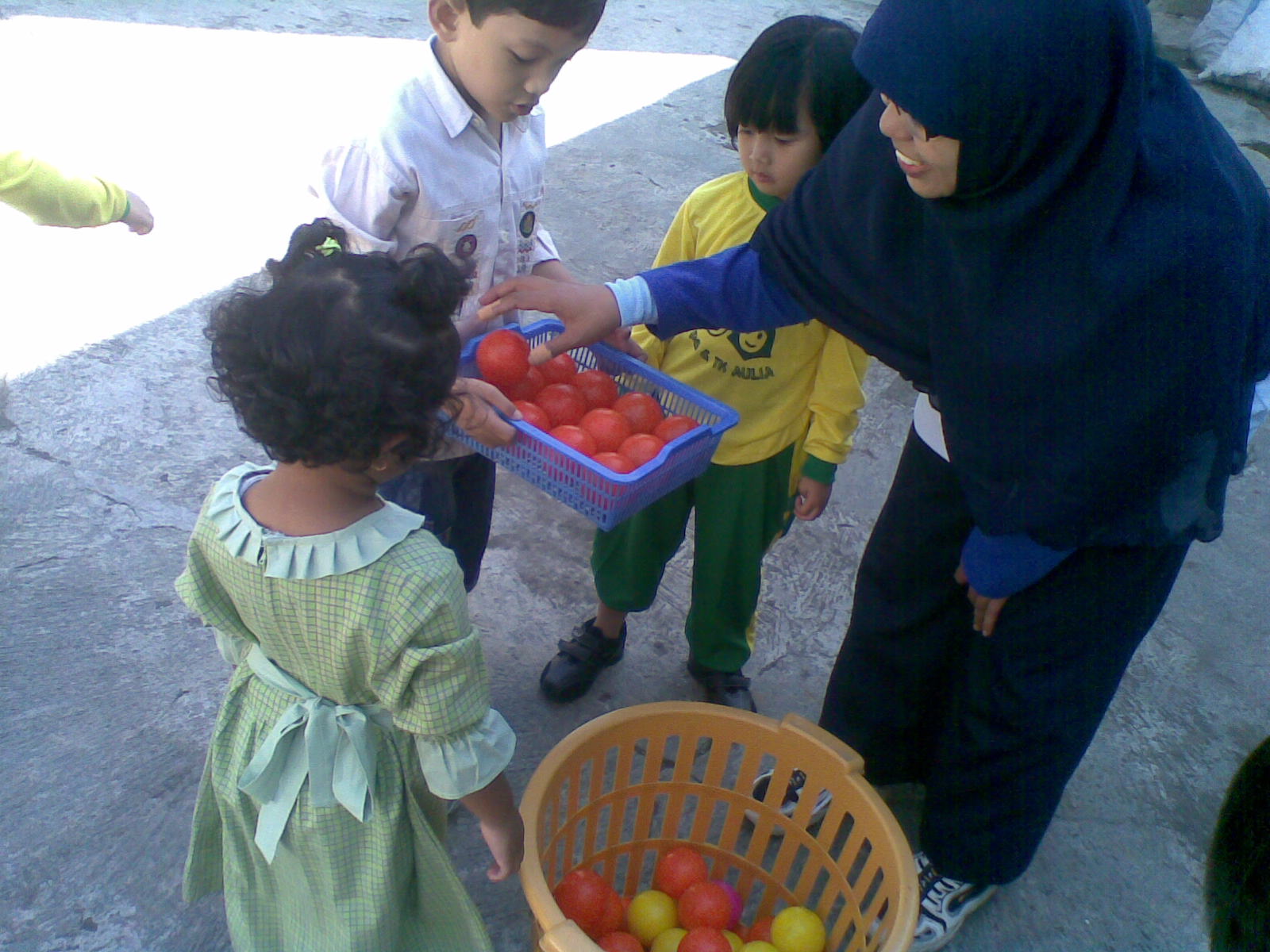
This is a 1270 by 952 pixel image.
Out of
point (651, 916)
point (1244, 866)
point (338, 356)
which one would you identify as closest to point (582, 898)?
point (651, 916)

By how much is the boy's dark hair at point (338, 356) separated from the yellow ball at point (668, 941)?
1.10 m

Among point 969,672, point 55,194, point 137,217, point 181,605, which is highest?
point 55,194

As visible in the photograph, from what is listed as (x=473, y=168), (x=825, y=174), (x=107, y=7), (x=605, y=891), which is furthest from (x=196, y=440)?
(x=107, y=7)

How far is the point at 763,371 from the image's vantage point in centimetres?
201

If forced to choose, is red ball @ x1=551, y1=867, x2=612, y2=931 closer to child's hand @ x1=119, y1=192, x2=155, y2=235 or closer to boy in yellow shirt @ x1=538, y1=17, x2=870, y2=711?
boy in yellow shirt @ x1=538, y1=17, x2=870, y2=711

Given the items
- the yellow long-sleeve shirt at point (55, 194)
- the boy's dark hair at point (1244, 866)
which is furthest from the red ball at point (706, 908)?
the yellow long-sleeve shirt at point (55, 194)

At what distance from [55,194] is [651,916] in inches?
75.2

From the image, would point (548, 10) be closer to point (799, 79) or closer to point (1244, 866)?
point (799, 79)

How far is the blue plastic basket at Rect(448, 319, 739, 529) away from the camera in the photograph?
1.60m

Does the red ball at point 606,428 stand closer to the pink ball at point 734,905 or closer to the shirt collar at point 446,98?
the shirt collar at point 446,98

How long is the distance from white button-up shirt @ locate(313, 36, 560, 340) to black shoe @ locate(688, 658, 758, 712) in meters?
1.07

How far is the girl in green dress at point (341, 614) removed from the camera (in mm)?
1139

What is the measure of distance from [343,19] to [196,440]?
13.4ft

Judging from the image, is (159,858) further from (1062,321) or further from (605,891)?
(1062,321)
